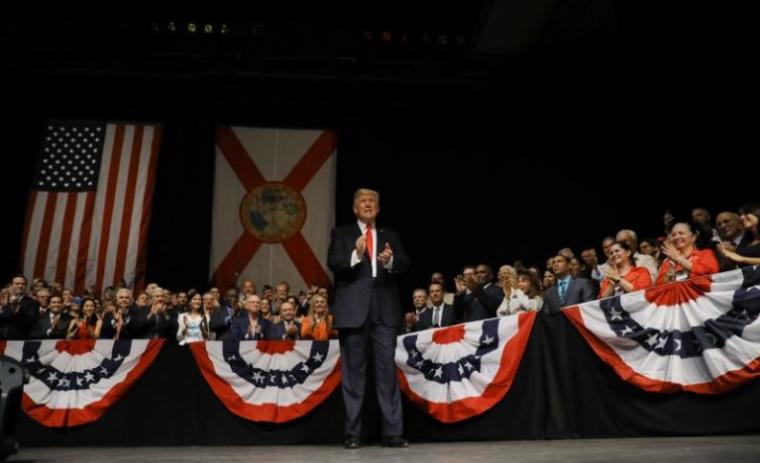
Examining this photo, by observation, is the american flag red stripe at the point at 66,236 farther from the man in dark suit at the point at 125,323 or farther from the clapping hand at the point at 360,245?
the clapping hand at the point at 360,245

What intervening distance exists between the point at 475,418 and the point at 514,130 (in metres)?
8.30

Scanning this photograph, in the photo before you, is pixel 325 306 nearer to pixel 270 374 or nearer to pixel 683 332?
pixel 270 374

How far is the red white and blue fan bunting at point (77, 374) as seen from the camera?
229 inches

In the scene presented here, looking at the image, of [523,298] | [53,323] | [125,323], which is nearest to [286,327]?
[125,323]

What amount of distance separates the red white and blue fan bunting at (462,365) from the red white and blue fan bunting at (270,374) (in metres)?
0.58

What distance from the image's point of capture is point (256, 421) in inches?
225

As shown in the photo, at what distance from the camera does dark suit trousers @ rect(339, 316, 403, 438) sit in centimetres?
488

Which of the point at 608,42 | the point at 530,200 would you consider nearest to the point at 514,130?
the point at 530,200

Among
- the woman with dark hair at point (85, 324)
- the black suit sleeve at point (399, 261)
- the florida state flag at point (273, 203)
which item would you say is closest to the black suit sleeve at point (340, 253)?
the black suit sleeve at point (399, 261)

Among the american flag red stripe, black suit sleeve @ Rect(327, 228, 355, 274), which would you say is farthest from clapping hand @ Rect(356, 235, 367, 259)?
the american flag red stripe

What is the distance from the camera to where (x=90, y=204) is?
1223 cm

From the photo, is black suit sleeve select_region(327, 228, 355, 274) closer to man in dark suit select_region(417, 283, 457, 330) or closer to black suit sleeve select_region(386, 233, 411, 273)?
black suit sleeve select_region(386, 233, 411, 273)

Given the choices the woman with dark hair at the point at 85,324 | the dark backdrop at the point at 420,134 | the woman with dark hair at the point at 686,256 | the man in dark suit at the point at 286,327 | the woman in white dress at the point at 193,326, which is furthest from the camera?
the dark backdrop at the point at 420,134

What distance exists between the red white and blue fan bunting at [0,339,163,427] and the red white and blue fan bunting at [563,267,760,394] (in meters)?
3.23
